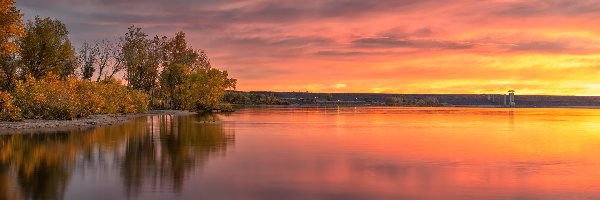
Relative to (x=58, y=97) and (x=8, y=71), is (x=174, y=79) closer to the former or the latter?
(x=8, y=71)

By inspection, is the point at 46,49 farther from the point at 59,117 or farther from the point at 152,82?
the point at 152,82

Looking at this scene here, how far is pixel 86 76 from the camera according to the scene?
337 feet

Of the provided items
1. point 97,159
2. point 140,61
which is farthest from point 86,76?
point 97,159

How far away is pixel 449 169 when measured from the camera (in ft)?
81.5

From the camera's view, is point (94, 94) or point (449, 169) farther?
point (94, 94)

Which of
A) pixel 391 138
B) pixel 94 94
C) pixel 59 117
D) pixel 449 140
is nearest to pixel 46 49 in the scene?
pixel 94 94

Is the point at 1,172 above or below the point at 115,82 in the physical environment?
below

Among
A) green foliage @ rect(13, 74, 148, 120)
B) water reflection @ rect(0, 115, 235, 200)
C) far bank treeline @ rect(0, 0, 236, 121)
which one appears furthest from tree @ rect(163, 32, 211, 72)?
water reflection @ rect(0, 115, 235, 200)

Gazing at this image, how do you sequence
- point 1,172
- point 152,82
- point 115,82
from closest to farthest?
1. point 1,172
2. point 115,82
3. point 152,82

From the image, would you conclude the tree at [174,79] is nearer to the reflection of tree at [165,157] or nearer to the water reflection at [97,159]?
the water reflection at [97,159]

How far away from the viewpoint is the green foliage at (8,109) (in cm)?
4666

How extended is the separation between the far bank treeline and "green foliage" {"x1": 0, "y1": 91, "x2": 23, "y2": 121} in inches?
1.6

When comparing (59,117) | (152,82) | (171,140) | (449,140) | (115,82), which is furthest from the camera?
(152,82)

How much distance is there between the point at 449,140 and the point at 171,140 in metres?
18.6
